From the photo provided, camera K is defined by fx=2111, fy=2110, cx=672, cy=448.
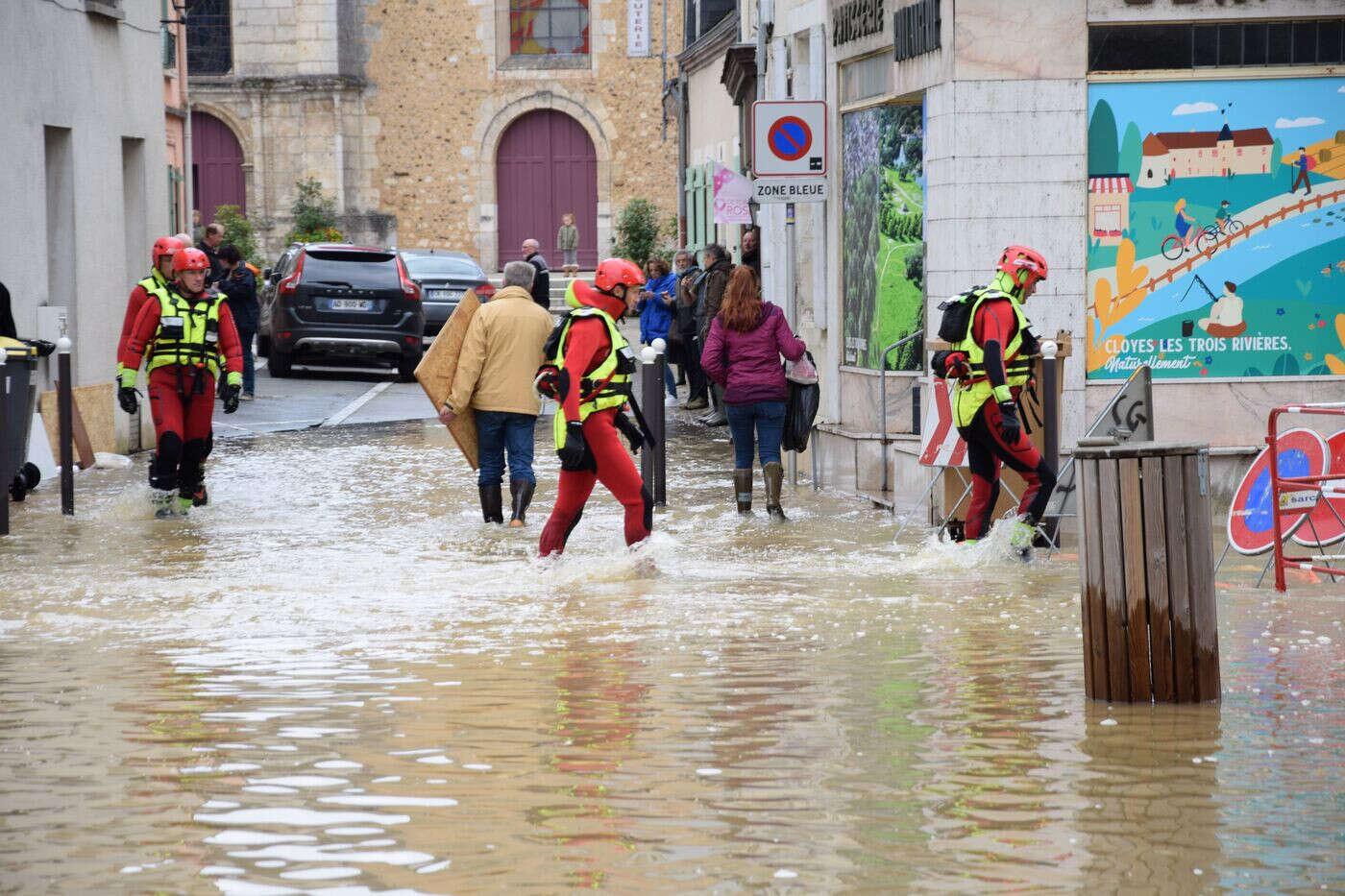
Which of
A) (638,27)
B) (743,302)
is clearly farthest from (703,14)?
(743,302)

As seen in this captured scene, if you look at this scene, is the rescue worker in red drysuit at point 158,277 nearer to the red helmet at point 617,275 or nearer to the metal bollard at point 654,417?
the metal bollard at point 654,417

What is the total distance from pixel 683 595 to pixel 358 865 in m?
4.80

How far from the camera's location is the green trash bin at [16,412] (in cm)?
1256

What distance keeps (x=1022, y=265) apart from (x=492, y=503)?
391 centimetres

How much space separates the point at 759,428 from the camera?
13469 millimetres

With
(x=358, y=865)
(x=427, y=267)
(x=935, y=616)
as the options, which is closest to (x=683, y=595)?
(x=935, y=616)

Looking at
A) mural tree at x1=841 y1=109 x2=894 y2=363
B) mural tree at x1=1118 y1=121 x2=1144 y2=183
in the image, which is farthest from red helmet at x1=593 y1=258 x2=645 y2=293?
mural tree at x1=841 y1=109 x2=894 y2=363

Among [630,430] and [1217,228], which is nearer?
[630,430]

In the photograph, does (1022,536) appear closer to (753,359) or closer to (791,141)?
(753,359)

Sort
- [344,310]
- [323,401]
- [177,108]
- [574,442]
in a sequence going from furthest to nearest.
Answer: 1. [177,108]
2. [344,310]
3. [323,401]
4. [574,442]

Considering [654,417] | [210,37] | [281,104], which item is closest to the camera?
[654,417]

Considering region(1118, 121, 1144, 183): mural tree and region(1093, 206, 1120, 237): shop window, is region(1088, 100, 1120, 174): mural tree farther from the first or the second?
region(1093, 206, 1120, 237): shop window

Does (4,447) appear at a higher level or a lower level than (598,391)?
lower

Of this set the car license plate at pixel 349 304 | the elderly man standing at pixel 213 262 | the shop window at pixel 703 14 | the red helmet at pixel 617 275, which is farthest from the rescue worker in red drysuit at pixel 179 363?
the shop window at pixel 703 14
